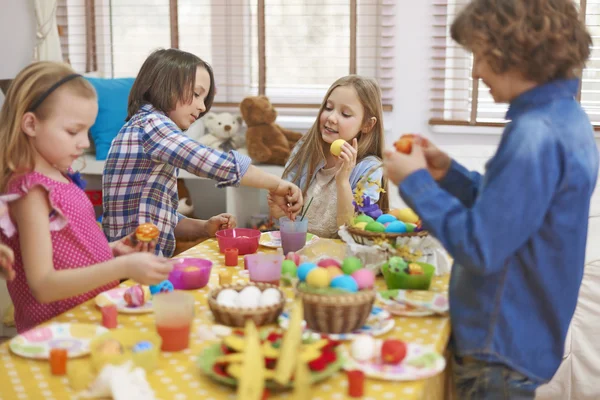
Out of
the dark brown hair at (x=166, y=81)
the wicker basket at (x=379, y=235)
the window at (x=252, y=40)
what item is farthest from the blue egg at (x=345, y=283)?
the window at (x=252, y=40)

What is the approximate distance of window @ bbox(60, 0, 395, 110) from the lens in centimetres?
387

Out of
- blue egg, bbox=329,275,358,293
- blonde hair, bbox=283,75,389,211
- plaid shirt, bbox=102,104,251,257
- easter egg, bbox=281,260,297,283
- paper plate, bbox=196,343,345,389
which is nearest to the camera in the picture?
paper plate, bbox=196,343,345,389

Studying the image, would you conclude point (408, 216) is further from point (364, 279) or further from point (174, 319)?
point (174, 319)

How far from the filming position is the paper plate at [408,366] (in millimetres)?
1043

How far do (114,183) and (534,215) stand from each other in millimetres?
1284

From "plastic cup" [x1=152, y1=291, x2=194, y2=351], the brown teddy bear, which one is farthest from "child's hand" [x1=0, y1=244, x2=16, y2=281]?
the brown teddy bear

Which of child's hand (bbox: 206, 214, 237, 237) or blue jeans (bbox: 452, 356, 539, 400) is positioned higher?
child's hand (bbox: 206, 214, 237, 237)

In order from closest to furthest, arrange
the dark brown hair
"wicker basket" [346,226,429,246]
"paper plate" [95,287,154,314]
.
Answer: "paper plate" [95,287,154,314] < "wicker basket" [346,226,429,246] < the dark brown hair

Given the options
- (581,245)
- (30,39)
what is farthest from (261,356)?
(30,39)

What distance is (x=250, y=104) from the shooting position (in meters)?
3.53

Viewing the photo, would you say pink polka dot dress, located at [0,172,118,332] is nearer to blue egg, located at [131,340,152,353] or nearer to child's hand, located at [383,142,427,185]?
blue egg, located at [131,340,152,353]

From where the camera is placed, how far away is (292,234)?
1748 millimetres

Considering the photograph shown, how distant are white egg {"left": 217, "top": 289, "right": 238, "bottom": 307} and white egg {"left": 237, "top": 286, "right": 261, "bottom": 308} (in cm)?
1

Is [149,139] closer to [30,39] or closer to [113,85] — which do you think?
[113,85]
